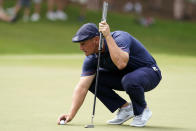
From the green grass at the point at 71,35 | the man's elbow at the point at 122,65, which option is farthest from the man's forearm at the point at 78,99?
the green grass at the point at 71,35

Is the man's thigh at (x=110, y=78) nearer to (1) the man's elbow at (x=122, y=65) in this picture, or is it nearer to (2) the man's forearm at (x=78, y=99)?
(2) the man's forearm at (x=78, y=99)

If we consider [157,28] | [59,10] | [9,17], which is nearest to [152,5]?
[157,28]

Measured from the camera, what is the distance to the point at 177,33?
3297cm

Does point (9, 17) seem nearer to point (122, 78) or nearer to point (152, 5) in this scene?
point (152, 5)

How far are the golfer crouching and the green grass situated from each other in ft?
52.2

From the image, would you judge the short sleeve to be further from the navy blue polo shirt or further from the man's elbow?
the man's elbow

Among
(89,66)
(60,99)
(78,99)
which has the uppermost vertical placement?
(89,66)

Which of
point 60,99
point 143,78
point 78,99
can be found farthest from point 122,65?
point 60,99

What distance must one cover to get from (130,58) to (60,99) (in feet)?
10.6

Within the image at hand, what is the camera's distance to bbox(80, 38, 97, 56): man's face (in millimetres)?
7088

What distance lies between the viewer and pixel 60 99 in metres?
10.4

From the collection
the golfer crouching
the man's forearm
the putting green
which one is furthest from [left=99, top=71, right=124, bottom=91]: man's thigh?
the putting green

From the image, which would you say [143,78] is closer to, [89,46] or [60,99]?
[89,46]

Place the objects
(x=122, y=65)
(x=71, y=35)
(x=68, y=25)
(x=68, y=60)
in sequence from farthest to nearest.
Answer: (x=68, y=25) < (x=71, y=35) < (x=68, y=60) < (x=122, y=65)
